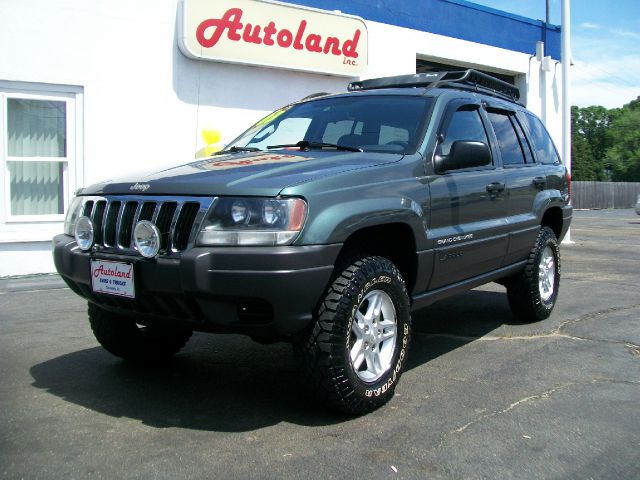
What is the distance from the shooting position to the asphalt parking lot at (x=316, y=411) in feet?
10.3

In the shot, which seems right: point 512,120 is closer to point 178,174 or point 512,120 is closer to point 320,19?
point 178,174

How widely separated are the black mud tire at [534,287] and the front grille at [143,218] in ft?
11.5

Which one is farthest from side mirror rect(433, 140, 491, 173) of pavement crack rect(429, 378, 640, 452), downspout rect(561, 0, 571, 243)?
downspout rect(561, 0, 571, 243)

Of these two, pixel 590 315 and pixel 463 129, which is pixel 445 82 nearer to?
pixel 463 129

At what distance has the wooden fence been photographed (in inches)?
1545

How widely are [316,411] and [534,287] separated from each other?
9.60ft

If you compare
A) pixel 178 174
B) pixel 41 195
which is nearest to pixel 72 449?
pixel 178 174

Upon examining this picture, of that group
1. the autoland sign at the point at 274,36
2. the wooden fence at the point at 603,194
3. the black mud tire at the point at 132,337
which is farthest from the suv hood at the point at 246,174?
the wooden fence at the point at 603,194

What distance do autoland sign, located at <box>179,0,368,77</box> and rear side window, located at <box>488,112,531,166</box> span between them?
569cm

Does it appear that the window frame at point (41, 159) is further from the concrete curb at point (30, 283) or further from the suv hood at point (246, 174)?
the suv hood at point (246, 174)

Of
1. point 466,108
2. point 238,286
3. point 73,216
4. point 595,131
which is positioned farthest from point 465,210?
point 595,131

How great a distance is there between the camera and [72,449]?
3277mm

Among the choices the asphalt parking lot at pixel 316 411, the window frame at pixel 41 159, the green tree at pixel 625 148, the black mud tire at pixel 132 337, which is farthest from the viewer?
the green tree at pixel 625 148

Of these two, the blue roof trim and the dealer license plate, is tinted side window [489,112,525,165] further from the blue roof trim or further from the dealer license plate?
the blue roof trim
